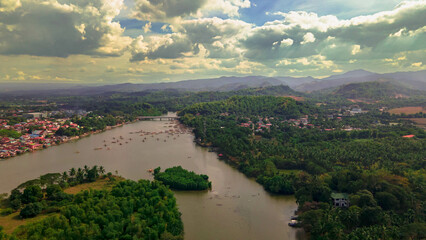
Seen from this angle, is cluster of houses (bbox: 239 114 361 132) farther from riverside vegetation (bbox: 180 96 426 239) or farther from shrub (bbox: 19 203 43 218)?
shrub (bbox: 19 203 43 218)

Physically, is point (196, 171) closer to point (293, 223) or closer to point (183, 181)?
point (183, 181)

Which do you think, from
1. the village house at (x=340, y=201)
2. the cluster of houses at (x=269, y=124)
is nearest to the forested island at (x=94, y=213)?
the village house at (x=340, y=201)

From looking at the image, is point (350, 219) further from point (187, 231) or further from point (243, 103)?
point (243, 103)

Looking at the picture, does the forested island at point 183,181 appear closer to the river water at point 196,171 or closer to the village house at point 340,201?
the river water at point 196,171

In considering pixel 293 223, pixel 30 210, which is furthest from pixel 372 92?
pixel 30 210

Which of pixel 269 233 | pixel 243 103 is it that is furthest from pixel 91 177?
pixel 243 103

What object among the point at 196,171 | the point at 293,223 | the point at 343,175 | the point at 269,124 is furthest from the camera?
the point at 269,124
